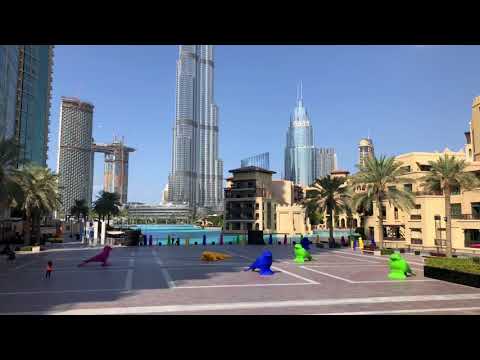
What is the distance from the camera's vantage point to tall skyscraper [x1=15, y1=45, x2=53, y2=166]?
91.2 m

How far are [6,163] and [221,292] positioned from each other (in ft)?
85.3

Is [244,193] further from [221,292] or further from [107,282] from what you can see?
[221,292]

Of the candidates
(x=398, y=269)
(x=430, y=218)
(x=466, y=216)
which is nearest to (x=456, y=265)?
(x=398, y=269)

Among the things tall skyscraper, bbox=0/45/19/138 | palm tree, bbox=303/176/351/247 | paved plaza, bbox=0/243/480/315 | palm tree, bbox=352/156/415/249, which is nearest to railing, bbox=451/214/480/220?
palm tree, bbox=352/156/415/249

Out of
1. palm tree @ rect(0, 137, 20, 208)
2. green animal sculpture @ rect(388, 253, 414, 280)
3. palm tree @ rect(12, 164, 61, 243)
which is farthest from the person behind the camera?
palm tree @ rect(12, 164, 61, 243)

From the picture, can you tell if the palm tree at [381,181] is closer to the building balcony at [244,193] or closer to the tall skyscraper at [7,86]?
the tall skyscraper at [7,86]

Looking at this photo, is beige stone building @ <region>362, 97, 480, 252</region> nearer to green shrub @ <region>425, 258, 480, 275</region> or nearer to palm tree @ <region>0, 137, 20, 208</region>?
green shrub @ <region>425, 258, 480, 275</region>

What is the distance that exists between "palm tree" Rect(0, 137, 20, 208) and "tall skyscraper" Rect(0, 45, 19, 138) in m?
32.8

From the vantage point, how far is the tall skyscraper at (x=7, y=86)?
6259 cm
